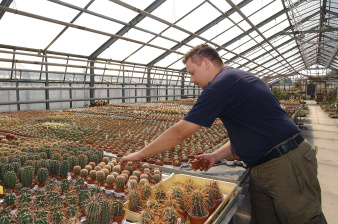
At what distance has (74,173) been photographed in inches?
106

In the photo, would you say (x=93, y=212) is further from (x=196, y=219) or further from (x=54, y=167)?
(x=54, y=167)

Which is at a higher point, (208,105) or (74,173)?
(208,105)

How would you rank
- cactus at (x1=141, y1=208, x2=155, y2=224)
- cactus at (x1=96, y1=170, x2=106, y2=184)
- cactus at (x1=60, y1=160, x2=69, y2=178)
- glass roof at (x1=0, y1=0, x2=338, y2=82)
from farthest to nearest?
glass roof at (x1=0, y1=0, x2=338, y2=82) < cactus at (x1=60, y1=160, x2=69, y2=178) < cactus at (x1=96, y1=170, x2=106, y2=184) < cactus at (x1=141, y1=208, x2=155, y2=224)

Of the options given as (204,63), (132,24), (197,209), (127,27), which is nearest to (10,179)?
(197,209)

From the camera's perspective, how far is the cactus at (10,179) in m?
2.31

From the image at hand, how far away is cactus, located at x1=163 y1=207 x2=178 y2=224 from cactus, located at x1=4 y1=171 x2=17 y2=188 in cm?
157

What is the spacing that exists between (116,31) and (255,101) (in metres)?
10.6

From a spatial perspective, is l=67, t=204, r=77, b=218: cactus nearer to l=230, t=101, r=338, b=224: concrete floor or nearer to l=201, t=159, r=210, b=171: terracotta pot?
l=201, t=159, r=210, b=171: terracotta pot

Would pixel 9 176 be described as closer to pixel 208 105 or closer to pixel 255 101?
pixel 208 105

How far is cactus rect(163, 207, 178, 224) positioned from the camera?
1565 millimetres

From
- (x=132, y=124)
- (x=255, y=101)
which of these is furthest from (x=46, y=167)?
(x=132, y=124)

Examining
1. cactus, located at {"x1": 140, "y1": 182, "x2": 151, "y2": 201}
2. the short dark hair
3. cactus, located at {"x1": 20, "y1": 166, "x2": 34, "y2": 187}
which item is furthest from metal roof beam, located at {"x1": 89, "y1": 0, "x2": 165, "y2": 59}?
cactus, located at {"x1": 140, "y1": 182, "x2": 151, "y2": 201}

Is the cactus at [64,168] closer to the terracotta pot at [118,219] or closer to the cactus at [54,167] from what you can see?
the cactus at [54,167]

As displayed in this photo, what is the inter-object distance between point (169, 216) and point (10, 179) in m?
1.62
